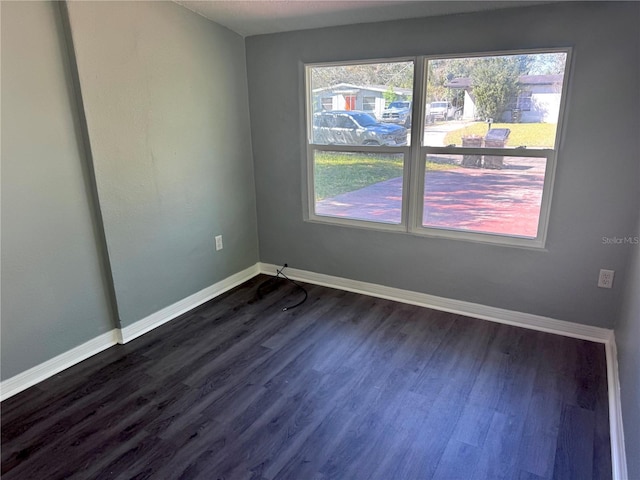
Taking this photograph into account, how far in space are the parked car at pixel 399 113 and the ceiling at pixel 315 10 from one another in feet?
1.80

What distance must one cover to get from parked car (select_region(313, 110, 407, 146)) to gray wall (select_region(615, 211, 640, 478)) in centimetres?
160

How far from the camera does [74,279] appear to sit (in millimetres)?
2371

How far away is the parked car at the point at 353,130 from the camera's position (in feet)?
9.75

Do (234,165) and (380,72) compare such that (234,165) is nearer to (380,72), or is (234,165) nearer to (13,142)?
(380,72)

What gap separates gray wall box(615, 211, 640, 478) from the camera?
4.84 ft

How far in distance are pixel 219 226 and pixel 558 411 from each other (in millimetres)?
2581

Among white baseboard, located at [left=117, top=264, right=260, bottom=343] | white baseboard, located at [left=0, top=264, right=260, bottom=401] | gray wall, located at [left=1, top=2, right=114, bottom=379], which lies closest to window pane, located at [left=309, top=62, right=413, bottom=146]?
white baseboard, located at [left=117, top=264, right=260, bottom=343]

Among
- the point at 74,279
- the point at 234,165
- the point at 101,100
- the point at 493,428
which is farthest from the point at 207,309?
the point at 493,428

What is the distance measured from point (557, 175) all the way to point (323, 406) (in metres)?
1.96

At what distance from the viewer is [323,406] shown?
2.05 m

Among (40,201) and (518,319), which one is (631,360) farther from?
(40,201)

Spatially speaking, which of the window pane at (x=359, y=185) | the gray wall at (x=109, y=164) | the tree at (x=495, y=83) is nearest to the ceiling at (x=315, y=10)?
the gray wall at (x=109, y=164)

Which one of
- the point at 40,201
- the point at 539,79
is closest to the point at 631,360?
the point at 539,79

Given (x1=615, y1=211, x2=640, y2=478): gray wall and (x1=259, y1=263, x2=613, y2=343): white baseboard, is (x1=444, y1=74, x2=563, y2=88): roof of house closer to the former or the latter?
(x1=615, y1=211, x2=640, y2=478): gray wall
